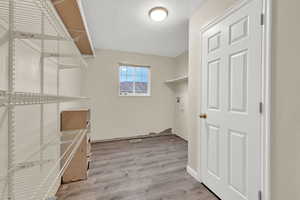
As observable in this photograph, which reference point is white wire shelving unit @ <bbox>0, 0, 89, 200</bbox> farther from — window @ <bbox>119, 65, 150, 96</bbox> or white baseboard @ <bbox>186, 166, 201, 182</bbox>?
window @ <bbox>119, 65, 150, 96</bbox>

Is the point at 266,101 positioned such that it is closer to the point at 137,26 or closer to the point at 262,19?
the point at 262,19

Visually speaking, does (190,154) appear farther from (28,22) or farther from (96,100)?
(96,100)

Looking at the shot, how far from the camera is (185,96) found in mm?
3941

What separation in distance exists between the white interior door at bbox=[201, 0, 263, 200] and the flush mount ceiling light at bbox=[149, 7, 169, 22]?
3.06 feet

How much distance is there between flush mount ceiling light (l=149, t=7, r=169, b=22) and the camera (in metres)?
2.35

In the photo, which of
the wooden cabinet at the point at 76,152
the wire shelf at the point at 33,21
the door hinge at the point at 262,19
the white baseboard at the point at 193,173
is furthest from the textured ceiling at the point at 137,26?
the white baseboard at the point at 193,173

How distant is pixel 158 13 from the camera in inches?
94.3

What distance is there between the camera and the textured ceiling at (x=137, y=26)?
228 cm

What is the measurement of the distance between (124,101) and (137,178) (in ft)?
7.57

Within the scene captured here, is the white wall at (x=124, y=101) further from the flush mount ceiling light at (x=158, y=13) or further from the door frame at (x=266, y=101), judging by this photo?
the door frame at (x=266, y=101)

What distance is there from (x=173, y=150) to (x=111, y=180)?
1.58 meters
